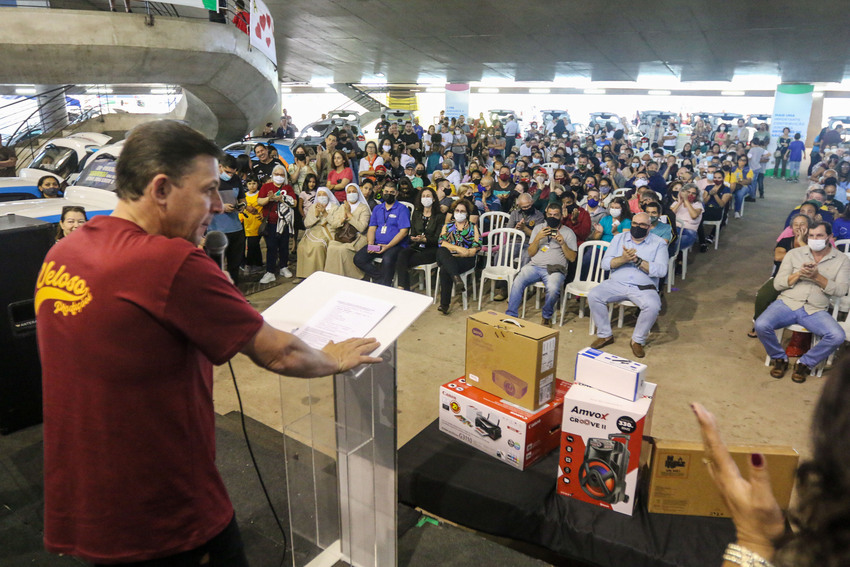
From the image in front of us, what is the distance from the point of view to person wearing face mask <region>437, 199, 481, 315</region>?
19.4ft

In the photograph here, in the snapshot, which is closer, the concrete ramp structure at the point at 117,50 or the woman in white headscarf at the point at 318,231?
the woman in white headscarf at the point at 318,231

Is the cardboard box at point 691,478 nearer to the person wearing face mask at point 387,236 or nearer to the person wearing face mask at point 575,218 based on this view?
the person wearing face mask at point 575,218

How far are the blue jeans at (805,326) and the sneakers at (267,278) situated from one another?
5255mm

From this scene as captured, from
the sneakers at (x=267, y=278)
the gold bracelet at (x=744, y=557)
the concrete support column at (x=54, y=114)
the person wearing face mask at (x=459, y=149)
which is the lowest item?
the sneakers at (x=267, y=278)

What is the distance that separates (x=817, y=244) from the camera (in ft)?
14.6

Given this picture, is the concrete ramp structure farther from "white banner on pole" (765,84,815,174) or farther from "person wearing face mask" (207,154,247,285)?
"white banner on pole" (765,84,815,174)

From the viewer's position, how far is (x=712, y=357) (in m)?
4.97

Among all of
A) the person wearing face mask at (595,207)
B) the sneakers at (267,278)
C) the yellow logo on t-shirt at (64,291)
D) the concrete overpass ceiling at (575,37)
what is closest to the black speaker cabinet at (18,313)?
the yellow logo on t-shirt at (64,291)

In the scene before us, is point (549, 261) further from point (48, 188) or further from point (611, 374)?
point (48, 188)

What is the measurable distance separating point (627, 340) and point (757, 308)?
1132mm

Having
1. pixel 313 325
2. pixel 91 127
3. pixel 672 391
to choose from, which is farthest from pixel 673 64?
pixel 313 325

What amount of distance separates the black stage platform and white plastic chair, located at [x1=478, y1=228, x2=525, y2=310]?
9.99ft

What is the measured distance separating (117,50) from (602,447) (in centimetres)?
875

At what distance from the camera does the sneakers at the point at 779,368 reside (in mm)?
4594
